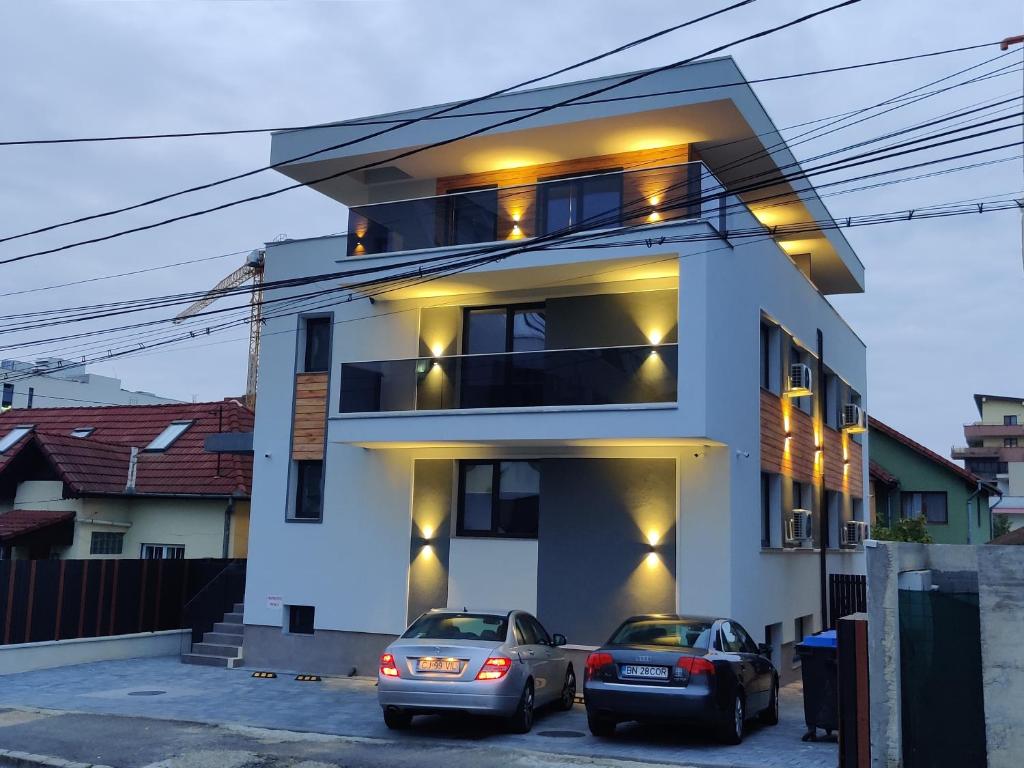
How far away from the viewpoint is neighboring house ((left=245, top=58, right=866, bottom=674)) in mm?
15484

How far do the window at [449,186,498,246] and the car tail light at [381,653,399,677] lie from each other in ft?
23.6

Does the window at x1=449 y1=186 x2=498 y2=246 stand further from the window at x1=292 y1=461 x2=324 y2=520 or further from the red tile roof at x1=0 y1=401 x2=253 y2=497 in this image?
the red tile roof at x1=0 y1=401 x2=253 y2=497

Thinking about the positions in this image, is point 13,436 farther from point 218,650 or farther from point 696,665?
point 696,665

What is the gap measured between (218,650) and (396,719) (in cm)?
734

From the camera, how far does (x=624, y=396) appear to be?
15.1 m

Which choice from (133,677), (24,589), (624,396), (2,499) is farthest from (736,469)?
(2,499)

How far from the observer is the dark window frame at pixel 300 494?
1827 cm

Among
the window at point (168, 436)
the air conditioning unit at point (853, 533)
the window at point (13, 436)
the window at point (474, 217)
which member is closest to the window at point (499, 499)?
the window at point (474, 217)

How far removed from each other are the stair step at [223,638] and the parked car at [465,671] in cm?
708

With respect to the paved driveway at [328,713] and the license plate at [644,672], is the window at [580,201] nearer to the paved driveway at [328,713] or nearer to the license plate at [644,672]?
the license plate at [644,672]

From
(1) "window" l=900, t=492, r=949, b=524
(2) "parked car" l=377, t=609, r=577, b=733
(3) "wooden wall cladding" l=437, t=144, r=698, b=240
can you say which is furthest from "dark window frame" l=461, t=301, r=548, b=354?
(1) "window" l=900, t=492, r=949, b=524

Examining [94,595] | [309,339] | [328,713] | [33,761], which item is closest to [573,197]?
[309,339]

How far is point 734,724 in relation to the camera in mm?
11680

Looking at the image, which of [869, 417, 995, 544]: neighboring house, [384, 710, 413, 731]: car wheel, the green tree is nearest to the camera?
[384, 710, 413, 731]: car wheel
